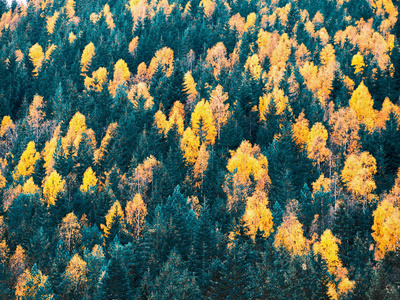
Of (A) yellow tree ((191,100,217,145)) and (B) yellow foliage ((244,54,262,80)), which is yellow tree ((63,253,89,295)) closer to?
(A) yellow tree ((191,100,217,145))

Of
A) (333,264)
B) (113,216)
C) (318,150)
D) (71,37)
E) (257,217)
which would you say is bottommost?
(333,264)

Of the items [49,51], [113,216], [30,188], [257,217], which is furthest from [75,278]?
[49,51]

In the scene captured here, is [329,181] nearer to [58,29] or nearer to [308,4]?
[308,4]

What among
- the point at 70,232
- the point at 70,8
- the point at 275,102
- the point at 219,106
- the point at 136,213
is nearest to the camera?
the point at 70,232

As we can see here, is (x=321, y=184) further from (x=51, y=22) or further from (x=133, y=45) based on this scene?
(x=51, y=22)

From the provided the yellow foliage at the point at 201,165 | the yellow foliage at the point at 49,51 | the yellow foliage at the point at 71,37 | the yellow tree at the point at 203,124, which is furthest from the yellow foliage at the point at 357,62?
the yellow foliage at the point at 49,51

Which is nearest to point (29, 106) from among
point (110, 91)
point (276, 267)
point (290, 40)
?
point (110, 91)

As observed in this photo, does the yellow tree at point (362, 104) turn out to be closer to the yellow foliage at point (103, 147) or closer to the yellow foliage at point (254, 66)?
the yellow foliage at point (254, 66)

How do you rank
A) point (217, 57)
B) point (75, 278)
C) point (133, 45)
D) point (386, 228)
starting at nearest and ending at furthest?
point (386, 228) → point (75, 278) → point (217, 57) → point (133, 45)
